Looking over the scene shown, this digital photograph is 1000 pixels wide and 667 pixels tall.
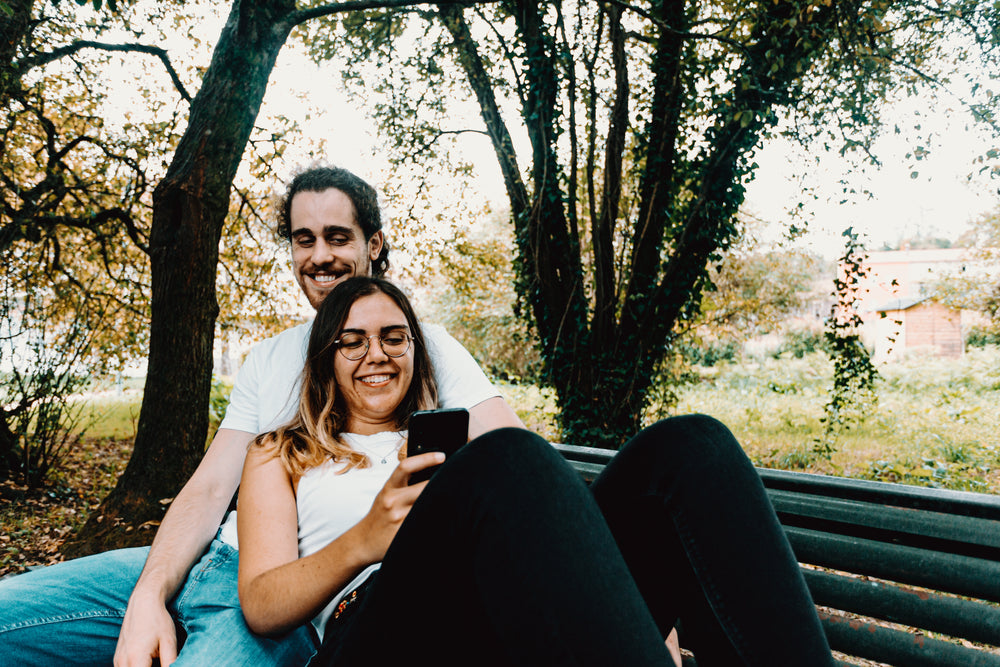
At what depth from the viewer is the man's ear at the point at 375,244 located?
2.32m

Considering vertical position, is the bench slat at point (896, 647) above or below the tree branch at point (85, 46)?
below

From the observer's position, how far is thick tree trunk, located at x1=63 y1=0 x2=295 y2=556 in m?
4.29

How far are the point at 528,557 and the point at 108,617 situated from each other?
1.14 metres

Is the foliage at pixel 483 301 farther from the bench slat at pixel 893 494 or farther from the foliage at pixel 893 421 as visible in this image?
the bench slat at pixel 893 494

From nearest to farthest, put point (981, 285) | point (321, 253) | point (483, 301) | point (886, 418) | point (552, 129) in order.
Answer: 1. point (321, 253)
2. point (552, 129)
3. point (886, 418)
4. point (981, 285)
5. point (483, 301)

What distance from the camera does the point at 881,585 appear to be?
65.7 inches

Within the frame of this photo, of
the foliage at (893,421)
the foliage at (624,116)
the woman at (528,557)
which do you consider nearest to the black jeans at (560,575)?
the woman at (528,557)

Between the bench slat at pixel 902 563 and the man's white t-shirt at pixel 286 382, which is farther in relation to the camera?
the man's white t-shirt at pixel 286 382

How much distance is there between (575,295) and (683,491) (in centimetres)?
509

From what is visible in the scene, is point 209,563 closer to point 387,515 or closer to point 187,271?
point 387,515

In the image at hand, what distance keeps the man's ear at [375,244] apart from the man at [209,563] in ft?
0.35

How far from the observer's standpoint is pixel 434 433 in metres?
1.27

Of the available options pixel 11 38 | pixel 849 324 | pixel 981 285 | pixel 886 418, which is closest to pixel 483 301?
pixel 886 418

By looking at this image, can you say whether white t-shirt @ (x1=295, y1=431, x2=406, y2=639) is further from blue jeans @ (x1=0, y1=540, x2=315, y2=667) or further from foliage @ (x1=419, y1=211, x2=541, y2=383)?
foliage @ (x1=419, y1=211, x2=541, y2=383)
